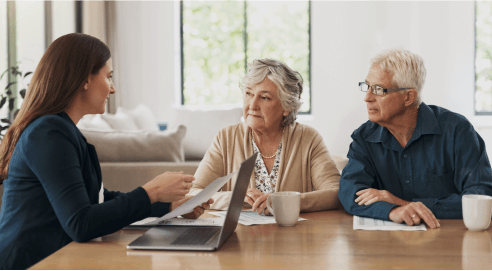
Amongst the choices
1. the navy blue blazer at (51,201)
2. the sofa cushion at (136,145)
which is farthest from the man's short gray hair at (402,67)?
the sofa cushion at (136,145)

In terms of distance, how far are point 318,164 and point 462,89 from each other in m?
4.89

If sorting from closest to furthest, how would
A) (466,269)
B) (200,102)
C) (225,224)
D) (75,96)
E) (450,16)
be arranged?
(466,269), (225,224), (75,96), (450,16), (200,102)

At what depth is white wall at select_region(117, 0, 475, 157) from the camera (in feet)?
19.3

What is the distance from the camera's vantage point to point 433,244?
99 centimetres

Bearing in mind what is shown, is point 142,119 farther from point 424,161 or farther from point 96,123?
point 424,161

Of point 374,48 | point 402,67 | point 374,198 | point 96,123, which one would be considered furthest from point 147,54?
point 374,198

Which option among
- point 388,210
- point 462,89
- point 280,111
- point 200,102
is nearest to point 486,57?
point 462,89

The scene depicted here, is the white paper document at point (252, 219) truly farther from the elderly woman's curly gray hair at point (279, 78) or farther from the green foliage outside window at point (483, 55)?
the green foliage outside window at point (483, 55)

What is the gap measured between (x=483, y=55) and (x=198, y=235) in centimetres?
618

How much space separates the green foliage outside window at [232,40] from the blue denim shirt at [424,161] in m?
4.99

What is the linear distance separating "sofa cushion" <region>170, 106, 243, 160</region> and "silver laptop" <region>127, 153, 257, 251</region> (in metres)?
2.84

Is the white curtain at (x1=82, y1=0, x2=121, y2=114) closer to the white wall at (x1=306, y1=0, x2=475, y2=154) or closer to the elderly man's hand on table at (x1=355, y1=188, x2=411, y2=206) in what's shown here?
the white wall at (x1=306, y1=0, x2=475, y2=154)

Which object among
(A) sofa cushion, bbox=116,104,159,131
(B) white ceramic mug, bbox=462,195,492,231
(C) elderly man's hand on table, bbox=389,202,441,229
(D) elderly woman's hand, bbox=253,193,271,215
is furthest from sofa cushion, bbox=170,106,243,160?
(B) white ceramic mug, bbox=462,195,492,231

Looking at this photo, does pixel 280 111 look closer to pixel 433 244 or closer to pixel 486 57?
pixel 433 244
